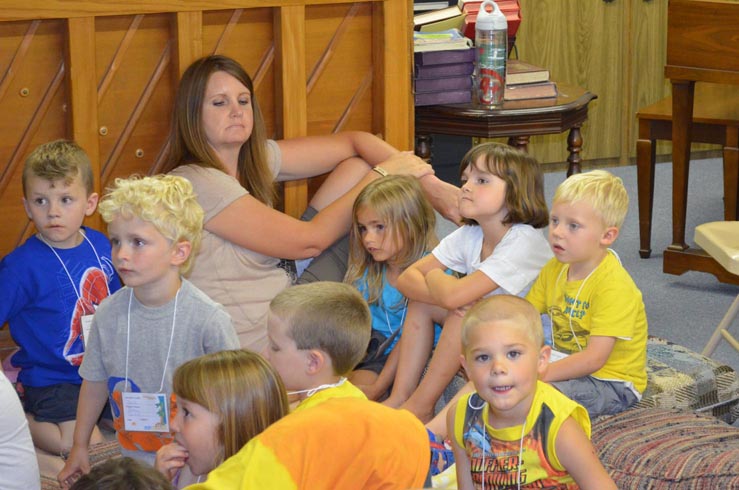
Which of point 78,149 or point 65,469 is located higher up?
point 78,149

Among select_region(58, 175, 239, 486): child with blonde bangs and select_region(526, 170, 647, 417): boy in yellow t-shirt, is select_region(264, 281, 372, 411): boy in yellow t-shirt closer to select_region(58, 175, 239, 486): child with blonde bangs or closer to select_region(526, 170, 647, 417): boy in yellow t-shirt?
select_region(58, 175, 239, 486): child with blonde bangs

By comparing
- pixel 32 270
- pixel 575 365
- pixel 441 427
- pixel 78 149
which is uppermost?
pixel 78 149

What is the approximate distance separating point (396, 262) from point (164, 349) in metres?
0.94

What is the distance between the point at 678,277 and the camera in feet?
16.2

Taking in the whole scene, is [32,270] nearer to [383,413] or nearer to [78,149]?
[78,149]

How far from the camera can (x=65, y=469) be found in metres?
2.72

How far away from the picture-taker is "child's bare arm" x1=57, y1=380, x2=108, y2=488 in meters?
2.70

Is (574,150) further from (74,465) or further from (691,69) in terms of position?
(74,465)

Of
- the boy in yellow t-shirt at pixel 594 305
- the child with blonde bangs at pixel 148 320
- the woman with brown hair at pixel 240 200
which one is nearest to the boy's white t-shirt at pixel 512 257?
the boy in yellow t-shirt at pixel 594 305

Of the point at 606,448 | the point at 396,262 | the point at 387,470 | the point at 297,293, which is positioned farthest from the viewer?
the point at 396,262

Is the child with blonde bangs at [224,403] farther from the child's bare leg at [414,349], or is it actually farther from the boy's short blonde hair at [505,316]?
the child's bare leg at [414,349]

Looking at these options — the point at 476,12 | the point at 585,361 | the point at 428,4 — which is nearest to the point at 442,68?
the point at 476,12

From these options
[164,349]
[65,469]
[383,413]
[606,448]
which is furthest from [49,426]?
[606,448]

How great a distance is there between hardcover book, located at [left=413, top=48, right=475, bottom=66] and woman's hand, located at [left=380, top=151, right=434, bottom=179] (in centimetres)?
Answer: 48
